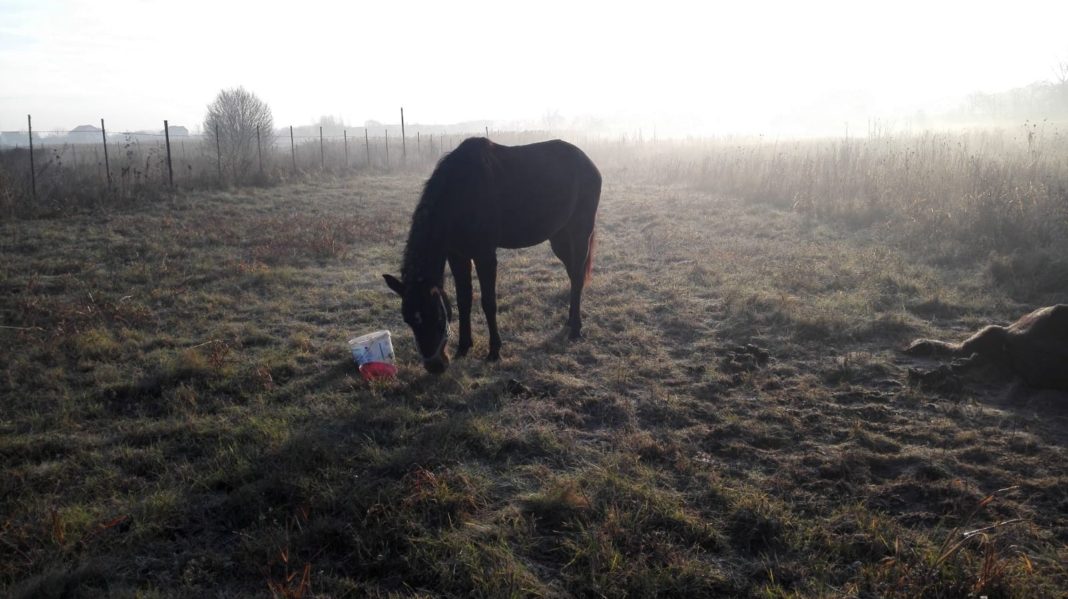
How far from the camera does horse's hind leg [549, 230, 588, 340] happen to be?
20.1 ft

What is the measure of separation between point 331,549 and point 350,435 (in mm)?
1154

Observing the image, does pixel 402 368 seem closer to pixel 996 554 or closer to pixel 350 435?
pixel 350 435

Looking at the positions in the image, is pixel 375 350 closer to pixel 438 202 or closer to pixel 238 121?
pixel 438 202

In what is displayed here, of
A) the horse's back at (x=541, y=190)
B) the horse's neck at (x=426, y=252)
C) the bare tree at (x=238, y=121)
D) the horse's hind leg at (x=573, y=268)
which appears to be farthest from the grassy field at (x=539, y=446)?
the bare tree at (x=238, y=121)

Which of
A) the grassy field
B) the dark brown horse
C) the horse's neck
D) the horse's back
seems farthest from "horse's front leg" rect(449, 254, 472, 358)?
the horse's back

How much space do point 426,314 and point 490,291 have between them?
95cm

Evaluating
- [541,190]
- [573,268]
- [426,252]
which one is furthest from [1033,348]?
[426,252]

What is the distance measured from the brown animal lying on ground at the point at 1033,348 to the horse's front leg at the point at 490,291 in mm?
3890

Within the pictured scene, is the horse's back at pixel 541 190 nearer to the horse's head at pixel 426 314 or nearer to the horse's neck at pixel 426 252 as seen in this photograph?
the horse's neck at pixel 426 252

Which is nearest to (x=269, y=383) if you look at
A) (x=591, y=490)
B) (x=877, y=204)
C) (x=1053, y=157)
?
(x=591, y=490)

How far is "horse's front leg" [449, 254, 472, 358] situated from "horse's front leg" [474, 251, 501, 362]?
11cm

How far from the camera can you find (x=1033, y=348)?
4.35m

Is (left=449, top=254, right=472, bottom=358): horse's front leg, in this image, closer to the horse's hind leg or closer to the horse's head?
the horse's head

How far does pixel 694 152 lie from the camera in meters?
23.5
